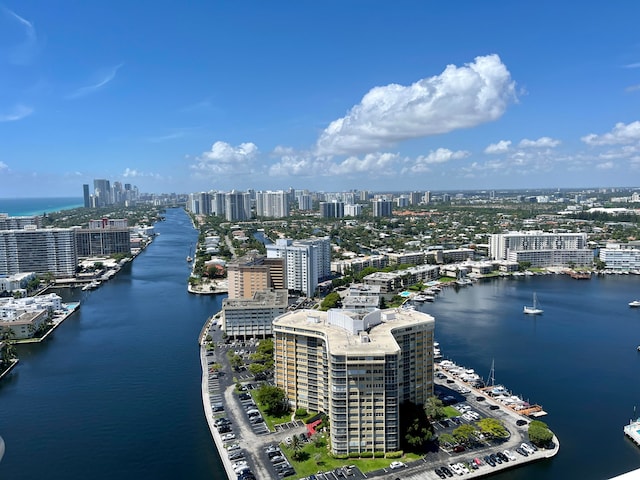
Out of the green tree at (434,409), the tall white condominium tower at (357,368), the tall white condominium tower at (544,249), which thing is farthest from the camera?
the tall white condominium tower at (544,249)

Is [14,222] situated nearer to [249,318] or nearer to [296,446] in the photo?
[249,318]

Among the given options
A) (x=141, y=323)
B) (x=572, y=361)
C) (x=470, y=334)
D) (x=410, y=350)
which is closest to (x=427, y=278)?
(x=470, y=334)

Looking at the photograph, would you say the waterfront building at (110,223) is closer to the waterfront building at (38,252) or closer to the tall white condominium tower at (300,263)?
the waterfront building at (38,252)

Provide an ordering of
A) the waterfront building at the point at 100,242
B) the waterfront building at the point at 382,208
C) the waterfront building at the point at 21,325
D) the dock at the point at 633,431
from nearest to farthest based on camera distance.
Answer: the dock at the point at 633,431 < the waterfront building at the point at 21,325 < the waterfront building at the point at 100,242 < the waterfront building at the point at 382,208

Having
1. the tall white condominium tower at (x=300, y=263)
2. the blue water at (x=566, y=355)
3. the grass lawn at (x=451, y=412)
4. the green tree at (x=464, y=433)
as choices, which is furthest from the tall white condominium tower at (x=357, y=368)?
the tall white condominium tower at (x=300, y=263)

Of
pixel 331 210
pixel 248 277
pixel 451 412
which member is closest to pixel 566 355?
pixel 451 412

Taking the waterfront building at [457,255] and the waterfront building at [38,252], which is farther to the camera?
the waterfront building at [457,255]
